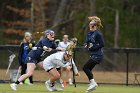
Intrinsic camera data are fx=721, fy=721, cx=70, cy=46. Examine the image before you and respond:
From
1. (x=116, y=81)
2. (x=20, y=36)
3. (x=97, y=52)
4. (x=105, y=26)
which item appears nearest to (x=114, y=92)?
(x=97, y=52)

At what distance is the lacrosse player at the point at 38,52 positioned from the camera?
23.3 metres

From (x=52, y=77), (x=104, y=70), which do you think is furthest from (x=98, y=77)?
(x=52, y=77)

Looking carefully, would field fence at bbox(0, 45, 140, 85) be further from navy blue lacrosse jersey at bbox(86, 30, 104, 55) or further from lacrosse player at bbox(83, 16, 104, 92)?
navy blue lacrosse jersey at bbox(86, 30, 104, 55)

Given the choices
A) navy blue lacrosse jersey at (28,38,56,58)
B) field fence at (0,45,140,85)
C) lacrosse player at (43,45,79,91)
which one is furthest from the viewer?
field fence at (0,45,140,85)

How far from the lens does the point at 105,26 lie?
5056 centimetres

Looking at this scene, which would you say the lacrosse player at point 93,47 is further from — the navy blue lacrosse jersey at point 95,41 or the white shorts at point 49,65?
the white shorts at point 49,65

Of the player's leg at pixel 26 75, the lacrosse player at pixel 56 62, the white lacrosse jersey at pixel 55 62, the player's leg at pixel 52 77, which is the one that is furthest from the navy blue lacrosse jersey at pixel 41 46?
the player's leg at pixel 52 77

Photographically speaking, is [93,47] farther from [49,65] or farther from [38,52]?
[38,52]

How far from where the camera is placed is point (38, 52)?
23.9m

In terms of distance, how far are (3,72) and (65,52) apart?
32.0ft

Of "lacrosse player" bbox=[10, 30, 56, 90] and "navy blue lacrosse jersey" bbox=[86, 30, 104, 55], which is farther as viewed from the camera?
"lacrosse player" bbox=[10, 30, 56, 90]

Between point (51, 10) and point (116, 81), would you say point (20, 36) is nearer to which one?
point (51, 10)

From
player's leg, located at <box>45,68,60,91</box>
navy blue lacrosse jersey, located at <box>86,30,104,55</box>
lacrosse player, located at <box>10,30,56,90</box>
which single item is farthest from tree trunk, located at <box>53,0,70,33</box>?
navy blue lacrosse jersey, located at <box>86,30,104,55</box>

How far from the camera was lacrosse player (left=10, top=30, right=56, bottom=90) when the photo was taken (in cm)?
2327
